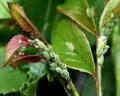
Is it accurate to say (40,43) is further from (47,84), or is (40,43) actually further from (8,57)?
(47,84)

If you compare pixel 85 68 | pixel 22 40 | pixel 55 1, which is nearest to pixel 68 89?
pixel 85 68

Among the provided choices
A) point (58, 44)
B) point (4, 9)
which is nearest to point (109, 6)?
point (58, 44)

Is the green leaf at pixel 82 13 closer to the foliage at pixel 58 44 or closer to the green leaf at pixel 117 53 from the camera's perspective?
the foliage at pixel 58 44

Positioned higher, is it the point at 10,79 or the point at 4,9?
the point at 4,9

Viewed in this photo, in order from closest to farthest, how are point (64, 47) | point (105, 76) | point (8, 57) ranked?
1. point (8, 57)
2. point (64, 47)
3. point (105, 76)

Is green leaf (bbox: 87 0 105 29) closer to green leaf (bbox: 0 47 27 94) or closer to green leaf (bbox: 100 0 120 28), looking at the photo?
green leaf (bbox: 100 0 120 28)

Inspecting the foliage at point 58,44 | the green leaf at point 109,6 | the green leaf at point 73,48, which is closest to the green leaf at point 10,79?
the foliage at point 58,44

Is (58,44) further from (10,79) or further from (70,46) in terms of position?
(10,79)
